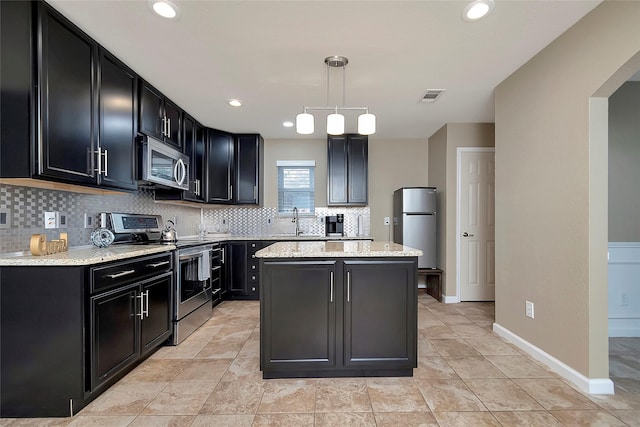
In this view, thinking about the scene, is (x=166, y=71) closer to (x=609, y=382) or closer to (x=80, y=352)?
(x=80, y=352)

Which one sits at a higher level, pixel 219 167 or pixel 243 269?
pixel 219 167

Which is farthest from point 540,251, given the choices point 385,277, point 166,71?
point 166,71

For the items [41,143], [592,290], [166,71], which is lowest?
[592,290]

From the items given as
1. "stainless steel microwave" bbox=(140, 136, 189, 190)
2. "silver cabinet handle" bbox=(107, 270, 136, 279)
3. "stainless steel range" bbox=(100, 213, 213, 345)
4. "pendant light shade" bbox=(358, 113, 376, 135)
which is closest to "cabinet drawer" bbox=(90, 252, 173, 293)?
"silver cabinet handle" bbox=(107, 270, 136, 279)

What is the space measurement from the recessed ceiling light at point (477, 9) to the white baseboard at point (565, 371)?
2430 mm

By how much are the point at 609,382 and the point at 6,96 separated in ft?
13.3

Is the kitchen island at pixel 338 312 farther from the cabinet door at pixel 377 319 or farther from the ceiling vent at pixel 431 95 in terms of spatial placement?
the ceiling vent at pixel 431 95

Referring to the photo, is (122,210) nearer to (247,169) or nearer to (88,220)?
(88,220)

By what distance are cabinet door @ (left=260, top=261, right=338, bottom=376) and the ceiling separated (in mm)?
1614

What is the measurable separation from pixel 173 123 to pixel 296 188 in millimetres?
2149

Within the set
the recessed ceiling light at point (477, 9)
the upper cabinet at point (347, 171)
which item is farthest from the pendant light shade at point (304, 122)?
the upper cabinet at point (347, 171)

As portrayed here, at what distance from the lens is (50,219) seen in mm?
2318

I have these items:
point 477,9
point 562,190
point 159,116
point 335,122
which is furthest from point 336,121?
point 159,116

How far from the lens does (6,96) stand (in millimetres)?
1783
